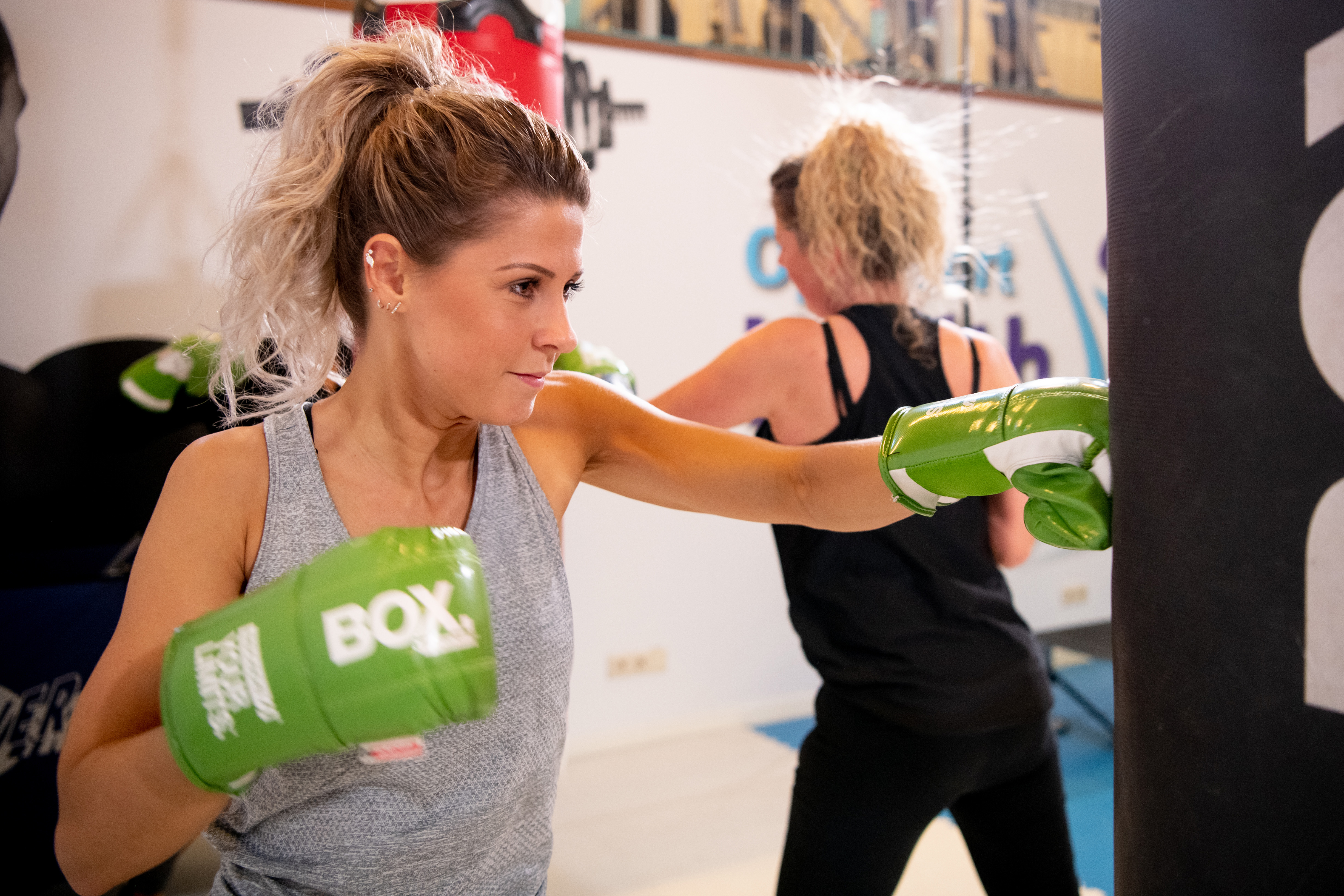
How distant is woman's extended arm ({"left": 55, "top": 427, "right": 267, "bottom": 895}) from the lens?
0.83 metres

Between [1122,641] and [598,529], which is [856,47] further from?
[1122,641]

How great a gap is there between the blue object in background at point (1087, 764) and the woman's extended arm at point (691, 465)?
3.17 feet

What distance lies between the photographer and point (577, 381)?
1.27 metres

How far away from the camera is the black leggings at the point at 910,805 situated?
4.47ft

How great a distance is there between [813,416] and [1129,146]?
2.94 ft

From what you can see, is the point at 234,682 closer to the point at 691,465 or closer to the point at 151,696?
the point at 151,696

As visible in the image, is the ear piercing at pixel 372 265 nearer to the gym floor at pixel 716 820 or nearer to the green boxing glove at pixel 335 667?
the green boxing glove at pixel 335 667

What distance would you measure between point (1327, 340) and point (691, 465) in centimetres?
79

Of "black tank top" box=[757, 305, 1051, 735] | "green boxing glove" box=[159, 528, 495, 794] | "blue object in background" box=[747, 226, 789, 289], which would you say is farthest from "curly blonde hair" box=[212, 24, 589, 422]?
"blue object in background" box=[747, 226, 789, 289]

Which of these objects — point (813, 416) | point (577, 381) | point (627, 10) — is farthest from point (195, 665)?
point (627, 10)

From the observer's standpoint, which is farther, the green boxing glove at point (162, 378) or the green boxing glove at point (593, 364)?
the green boxing glove at point (162, 378)

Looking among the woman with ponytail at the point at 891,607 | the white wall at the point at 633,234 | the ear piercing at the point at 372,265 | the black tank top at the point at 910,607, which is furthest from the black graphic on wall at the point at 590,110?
the ear piercing at the point at 372,265

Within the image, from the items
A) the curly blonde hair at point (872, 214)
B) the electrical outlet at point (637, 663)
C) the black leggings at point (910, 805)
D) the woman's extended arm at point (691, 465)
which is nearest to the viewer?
the woman's extended arm at point (691, 465)

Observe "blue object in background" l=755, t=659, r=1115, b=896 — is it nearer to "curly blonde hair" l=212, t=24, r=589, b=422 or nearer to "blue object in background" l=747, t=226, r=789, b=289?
"curly blonde hair" l=212, t=24, r=589, b=422
